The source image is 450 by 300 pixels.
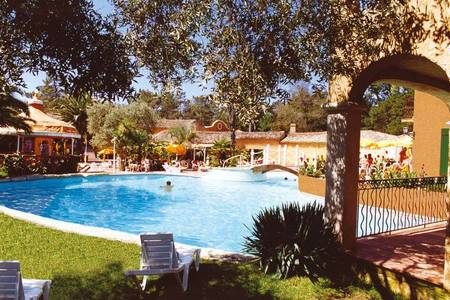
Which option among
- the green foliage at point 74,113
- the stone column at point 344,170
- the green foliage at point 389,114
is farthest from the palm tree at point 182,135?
the stone column at point 344,170

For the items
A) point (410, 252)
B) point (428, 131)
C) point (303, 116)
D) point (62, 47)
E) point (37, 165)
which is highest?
point (303, 116)

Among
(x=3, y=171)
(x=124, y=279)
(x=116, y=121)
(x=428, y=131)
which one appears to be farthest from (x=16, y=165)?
(x=428, y=131)

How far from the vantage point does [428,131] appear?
20.1 meters

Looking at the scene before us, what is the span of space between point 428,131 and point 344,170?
1441cm

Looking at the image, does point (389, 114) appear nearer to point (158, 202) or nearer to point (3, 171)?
point (158, 202)

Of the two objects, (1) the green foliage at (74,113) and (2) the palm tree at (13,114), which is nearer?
(2) the palm tree at (13,114)

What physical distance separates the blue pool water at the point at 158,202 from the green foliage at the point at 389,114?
32.5 meters

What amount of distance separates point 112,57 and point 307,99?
57.1 m

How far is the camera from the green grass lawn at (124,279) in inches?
267

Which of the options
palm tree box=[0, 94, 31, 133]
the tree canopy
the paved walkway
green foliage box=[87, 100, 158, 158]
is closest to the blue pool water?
palm tree box=[0, 94, 31, 133]

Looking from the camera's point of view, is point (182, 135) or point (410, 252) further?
point (182, 135)

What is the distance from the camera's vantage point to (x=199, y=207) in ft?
64.0

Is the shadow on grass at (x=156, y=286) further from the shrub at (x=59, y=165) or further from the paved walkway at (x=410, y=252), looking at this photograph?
the shrub at (x=59, y=165)

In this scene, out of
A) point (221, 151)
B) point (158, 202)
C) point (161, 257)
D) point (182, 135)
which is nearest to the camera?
point (161, 257)
